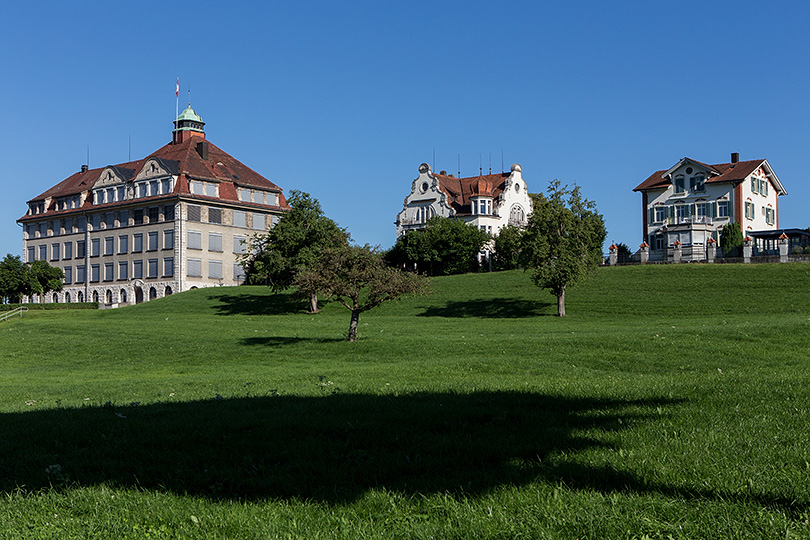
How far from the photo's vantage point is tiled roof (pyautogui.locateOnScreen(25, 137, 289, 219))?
104938 mm

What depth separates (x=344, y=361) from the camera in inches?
1103

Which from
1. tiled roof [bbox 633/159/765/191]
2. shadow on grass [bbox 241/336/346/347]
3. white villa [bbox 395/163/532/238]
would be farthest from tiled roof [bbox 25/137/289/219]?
shadow on grass [bbox 241/336/346/347]

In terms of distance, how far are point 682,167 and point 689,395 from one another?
3699 inches

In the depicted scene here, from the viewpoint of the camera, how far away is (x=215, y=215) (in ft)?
350

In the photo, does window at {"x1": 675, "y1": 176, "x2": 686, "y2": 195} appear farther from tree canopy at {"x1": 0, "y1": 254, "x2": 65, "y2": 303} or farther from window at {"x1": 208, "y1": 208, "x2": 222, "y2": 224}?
tree canopy at {"x1": 0, "y1": 254, "x2": 65, "y2": 303}

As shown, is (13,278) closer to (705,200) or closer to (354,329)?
(354,329)

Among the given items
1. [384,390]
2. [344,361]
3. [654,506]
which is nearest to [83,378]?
[344,361]

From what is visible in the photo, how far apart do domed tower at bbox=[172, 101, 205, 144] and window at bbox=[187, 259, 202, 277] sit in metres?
24.6

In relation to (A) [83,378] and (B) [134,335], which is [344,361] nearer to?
(A) [83,378]

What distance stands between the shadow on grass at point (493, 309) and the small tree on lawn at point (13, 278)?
64532mm

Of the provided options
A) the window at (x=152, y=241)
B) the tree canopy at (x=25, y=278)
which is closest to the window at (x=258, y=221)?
the window at (x=152, y=241)

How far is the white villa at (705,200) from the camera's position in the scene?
308 ft

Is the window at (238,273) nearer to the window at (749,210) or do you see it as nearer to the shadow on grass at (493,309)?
the shadow on grass at (493,309)

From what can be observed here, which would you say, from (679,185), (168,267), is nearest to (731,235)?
(679,185)
